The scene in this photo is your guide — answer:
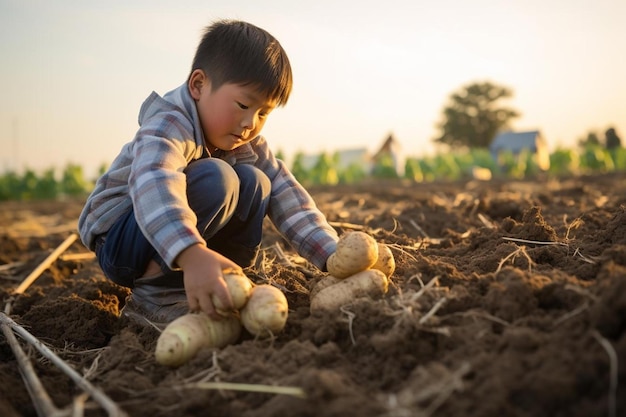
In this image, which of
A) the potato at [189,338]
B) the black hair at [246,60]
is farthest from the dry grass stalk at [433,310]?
the black hair at [246,60]

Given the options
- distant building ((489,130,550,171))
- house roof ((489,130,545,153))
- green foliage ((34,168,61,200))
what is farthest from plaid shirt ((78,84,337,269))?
house roof ((489,130,545,153))

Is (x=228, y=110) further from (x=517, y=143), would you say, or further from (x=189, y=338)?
(x=517, y=143)

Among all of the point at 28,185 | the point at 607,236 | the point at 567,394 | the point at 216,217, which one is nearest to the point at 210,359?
the point at 216,217

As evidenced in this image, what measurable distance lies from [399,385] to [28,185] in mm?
20745

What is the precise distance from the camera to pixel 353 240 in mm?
2562

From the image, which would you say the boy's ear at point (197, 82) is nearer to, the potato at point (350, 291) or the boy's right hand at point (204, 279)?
the boy's right hand at point (204, 279)

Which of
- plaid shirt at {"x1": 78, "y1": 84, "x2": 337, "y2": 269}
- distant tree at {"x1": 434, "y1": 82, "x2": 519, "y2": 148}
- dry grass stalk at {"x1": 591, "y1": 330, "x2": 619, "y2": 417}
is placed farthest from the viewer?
distant tree at {"x1": 434, "y1": 82, "x2": 519, "y2": 148}

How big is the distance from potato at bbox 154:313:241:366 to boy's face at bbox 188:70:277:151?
926 millimetres

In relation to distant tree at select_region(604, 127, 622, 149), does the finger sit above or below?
above

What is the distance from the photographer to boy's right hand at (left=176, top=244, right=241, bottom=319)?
87.4 inches

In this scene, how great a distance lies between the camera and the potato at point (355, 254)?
254cm

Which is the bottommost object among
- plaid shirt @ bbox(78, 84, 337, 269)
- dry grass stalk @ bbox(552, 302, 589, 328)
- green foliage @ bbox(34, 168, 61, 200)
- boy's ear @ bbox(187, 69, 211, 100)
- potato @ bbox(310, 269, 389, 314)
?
green foliage @ bbox(34, 168, 61, 200)

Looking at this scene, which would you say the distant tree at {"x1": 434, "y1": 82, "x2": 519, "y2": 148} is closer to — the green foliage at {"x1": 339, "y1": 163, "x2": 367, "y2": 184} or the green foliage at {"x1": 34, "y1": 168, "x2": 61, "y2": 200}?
the green foliage at {"x1": 339, "y1": 163, "x2": 367, "y2": 184}

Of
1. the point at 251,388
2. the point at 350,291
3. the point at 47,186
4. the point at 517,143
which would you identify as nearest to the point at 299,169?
the point at 47,186
